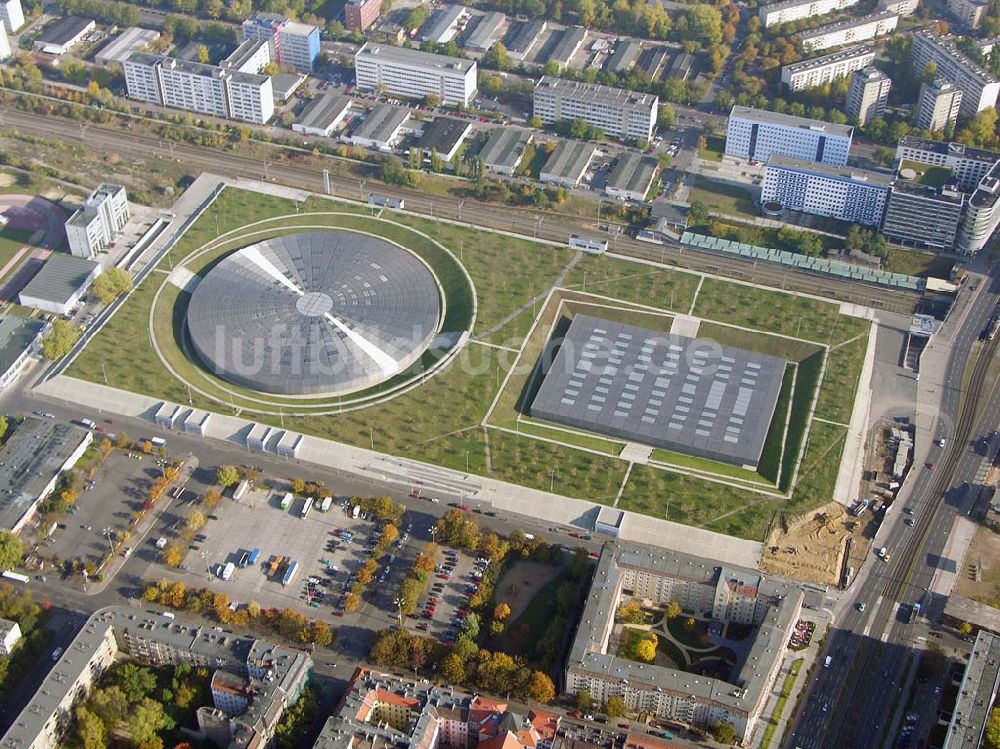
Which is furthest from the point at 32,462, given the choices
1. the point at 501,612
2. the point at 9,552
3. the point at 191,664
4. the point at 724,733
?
the point at 724,733

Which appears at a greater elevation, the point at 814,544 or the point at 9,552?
the point at 9,552

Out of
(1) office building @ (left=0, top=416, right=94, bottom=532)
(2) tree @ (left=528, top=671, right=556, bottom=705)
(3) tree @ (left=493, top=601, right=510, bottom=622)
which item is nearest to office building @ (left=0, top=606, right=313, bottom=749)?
(3) tree @ (left=493, top=601, right=510, bottom=622)

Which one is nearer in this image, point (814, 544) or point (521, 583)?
point (521, 583)

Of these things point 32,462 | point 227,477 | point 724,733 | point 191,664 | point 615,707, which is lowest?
point 32,462

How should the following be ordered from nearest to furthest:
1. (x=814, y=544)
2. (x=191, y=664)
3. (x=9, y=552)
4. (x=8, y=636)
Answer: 1. (x=191, y=664)
2. (x=8, y=636)
3. (x=9, y=552)
4. (x=814, y=544)

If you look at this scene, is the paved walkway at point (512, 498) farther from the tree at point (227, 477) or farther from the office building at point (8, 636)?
the office building at point (8, 636)

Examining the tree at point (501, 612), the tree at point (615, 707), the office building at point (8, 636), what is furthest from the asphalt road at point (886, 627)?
the office building at point (8, 636)

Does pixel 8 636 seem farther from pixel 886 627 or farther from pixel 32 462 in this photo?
pixel 886 627
